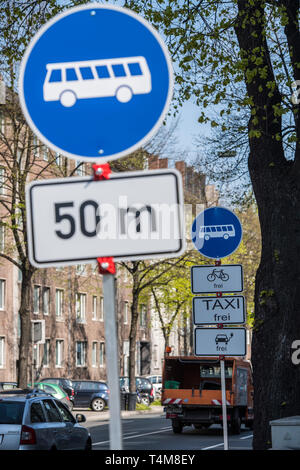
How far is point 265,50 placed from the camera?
13.3 metres

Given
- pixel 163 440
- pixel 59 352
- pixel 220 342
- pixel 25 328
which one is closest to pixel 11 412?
pixel 220 342

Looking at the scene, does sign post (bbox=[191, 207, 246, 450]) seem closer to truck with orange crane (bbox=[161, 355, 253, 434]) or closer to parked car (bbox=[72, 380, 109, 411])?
truck with orange crane (bbox=[161, 355, 253, 434])

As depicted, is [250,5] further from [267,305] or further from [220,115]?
[267,305]

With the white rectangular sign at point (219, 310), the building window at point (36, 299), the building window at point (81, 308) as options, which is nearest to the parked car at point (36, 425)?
the white rectangular sign at point (219, 310)

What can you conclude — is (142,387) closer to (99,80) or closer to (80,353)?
(80,353)

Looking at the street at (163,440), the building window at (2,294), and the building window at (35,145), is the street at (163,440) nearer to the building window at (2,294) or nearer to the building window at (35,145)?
the building window at (35,145)

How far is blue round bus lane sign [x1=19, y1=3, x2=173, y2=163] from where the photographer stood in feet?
13.2

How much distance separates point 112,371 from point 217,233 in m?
8.13

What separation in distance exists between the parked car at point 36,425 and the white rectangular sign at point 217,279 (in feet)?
11.2

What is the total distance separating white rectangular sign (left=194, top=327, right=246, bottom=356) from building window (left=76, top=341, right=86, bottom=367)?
2064 inches

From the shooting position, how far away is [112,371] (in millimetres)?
3686

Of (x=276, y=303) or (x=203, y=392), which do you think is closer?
(x=276, y=303)

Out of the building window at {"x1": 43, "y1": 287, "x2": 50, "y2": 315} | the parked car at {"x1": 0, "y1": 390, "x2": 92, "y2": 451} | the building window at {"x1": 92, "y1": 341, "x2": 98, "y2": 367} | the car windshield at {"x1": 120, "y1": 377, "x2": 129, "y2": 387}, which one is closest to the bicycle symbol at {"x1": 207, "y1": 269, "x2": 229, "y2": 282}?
the parked car at {"x1": 0, "y1": 390, "x2": 92, "y2": 451}

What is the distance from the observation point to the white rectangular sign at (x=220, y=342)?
11.4 m
